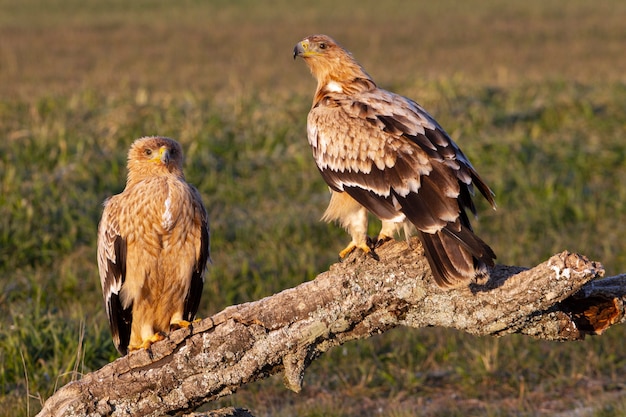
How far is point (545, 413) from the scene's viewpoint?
21.5 ft

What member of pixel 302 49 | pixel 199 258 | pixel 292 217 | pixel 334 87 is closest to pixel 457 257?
pixel 199 258

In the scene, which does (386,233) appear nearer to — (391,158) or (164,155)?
(391,158)

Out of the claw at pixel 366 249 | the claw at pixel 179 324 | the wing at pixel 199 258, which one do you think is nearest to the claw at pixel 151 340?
the claw at pixel 179 324

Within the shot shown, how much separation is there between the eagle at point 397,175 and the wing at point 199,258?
0.68m

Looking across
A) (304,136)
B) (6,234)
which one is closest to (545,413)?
(6,234)

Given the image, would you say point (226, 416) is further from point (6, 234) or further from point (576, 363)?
point (6, 234)

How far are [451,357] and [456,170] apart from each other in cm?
294

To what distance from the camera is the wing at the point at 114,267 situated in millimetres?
5242

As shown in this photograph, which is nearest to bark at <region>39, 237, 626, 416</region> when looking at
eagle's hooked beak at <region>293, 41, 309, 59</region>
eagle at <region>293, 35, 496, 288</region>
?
eagle at <region>293, 35, 496, 288</region>

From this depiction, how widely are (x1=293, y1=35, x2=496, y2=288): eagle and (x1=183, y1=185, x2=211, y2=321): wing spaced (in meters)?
0.68

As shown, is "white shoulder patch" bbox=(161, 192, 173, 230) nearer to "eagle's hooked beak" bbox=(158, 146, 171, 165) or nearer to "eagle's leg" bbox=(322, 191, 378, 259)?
"eagle's hooked beak" bbox=(158, 146, 171, 165)

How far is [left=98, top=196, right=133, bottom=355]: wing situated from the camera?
17.2 ft

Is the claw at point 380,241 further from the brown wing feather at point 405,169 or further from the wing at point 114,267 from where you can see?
the wing at point 114,267

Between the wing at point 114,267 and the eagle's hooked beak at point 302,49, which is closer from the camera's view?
the wing at point 114,267
